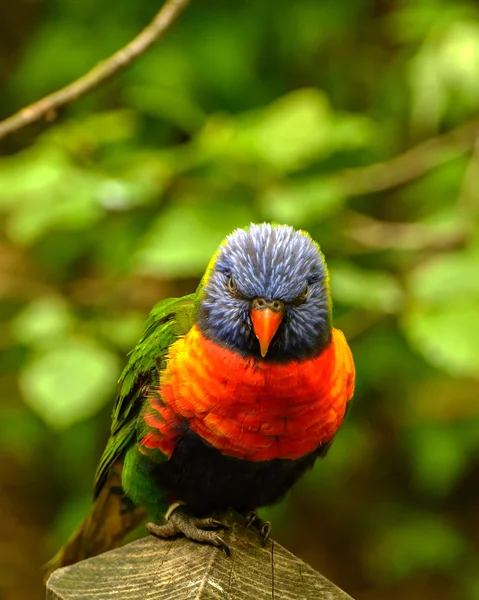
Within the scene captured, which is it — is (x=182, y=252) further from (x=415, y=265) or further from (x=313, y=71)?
(x=313, y=71)

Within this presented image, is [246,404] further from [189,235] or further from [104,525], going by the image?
[189,235]

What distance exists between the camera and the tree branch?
1432 millimetres

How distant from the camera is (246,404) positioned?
1621 millimetres

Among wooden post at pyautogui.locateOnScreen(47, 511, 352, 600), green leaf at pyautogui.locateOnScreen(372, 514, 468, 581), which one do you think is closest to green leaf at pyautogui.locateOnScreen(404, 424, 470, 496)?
green leaf at pyautogui.locateOnScreen(372, 514, 468, 581)

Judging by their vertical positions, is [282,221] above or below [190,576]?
above

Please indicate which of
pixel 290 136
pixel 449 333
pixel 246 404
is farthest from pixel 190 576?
pixel 290 136

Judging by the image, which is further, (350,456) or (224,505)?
(350,456)

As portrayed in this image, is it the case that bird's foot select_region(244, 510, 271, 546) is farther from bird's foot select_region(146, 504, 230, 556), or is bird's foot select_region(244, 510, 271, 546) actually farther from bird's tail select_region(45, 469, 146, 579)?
bird's tail select_region(45, 469, 146, 579)

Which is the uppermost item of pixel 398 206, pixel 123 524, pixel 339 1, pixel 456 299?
pixel 339 1

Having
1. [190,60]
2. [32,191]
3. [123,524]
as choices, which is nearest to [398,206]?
[190,60]

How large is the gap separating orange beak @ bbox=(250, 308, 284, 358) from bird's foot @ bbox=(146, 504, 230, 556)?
343 millimetres

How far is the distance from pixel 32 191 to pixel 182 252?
20.4 inches

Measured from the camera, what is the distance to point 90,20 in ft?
11.7

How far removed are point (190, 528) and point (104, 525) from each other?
1.93 ft
